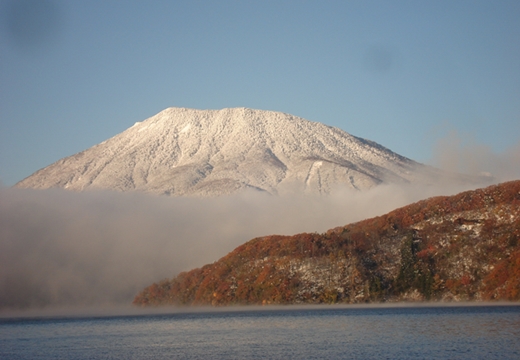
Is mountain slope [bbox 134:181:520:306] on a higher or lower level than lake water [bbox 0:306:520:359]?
higher

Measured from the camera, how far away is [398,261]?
8406cm

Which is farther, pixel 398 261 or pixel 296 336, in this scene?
pixel 398 261

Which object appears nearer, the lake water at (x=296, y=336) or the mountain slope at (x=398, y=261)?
the lake water at (x=296, y=336)

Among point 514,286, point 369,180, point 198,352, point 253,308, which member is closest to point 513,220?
point 514,286

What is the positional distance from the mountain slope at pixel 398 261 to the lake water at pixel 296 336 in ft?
24.1

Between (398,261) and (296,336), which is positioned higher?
(398,261)

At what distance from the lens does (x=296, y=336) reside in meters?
56.5

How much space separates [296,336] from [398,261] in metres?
31.3

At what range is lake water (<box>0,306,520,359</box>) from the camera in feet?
157

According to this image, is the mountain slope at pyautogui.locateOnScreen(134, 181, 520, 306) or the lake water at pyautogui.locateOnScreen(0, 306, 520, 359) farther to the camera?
the mountain slope at pyautogui.locateOnScreen(134, 181, 520, 306)

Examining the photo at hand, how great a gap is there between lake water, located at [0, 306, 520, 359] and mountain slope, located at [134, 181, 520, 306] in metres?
7.36

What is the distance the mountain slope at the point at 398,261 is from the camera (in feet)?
255

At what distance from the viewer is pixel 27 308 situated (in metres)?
117

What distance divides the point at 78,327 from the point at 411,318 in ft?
123
